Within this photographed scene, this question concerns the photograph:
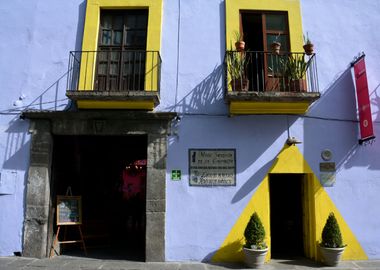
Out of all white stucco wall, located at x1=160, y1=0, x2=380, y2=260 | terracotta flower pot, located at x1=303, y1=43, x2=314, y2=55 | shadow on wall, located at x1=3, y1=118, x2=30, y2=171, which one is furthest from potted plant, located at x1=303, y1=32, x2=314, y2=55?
shadow on wall, located at x1=3, y1=118, x2=30, y2=171

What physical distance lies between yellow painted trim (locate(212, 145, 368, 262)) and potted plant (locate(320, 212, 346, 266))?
349 millimetres

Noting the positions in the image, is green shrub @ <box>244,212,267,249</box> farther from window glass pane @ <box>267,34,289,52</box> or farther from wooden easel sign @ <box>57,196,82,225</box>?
window glass pane @ <box>267,34,289,52</box>

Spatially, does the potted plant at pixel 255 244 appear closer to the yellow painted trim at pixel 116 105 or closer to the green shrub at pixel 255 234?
the green shrub at pixel 255 234

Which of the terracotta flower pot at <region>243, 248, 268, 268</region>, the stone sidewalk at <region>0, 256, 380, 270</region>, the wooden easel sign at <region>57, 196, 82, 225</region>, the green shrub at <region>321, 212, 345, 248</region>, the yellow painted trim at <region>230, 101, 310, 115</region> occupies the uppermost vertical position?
the yellow painted trim at <region>230, 101, 310, 115</region>

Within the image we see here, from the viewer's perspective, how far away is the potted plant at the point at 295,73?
739 centimetres

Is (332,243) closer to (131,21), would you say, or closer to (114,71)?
(114,71)

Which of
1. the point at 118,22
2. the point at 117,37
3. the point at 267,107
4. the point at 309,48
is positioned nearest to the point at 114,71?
the point at 117,37

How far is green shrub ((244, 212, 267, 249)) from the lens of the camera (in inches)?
260

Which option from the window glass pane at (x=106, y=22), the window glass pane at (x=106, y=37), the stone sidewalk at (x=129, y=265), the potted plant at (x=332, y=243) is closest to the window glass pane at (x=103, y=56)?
the window glass pane at (x=106, y=37)

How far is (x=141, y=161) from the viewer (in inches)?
410

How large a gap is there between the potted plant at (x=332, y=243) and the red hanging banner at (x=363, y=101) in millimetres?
1812

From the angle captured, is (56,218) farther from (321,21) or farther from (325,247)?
(321,21)

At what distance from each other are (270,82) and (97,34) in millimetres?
3865

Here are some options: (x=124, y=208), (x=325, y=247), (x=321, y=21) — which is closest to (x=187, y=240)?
(x=325, y=247)
